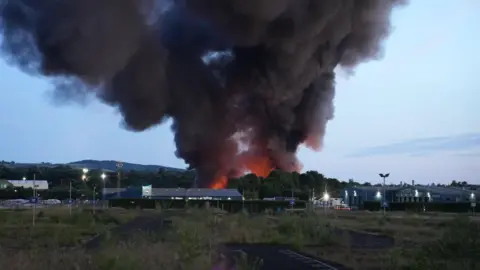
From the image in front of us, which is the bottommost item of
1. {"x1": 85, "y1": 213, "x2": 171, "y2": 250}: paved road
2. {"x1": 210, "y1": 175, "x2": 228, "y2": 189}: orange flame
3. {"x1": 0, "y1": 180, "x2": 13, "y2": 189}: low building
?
{"x1": 85, "y1": 213, "x2": 171, "y2": 250}: paved road

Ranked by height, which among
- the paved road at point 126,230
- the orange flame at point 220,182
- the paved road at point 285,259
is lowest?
the paved road at point 285,259

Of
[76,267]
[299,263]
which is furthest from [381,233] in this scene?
[76,267]

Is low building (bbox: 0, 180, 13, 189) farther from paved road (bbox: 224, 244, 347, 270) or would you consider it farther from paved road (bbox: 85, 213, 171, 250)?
paved road (bbox: 224, 244, 347, 270)

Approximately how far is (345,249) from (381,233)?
437 inches

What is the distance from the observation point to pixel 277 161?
70.6 meters

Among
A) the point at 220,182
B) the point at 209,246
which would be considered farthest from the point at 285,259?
the point at 220,182

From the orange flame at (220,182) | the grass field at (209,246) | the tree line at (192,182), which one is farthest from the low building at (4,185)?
the grass field at (209,246)

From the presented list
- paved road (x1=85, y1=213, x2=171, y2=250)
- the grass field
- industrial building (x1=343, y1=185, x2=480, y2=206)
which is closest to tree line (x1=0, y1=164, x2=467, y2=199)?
industrial building (x1=343, y1=185, x2=480, y2=206)

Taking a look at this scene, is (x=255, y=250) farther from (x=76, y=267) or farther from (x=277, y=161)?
(x=277, y=161)

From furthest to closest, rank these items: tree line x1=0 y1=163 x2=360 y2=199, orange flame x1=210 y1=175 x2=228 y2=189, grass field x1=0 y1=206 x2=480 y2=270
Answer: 1. tree line x1=0 y1=163 x2=360 y2=199
2. orange flame x1=210 y1=175 x2=228 y2=189
3. grass field x1=0 y1=206 x2=480 y2=270

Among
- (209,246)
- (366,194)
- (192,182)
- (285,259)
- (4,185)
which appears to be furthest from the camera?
(4,185)

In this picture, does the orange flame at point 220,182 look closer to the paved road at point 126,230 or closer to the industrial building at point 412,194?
the industrial building at point 412,194

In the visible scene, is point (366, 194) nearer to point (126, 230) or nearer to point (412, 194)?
point (412, 194)

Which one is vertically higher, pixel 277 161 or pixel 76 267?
pixel 277 161
